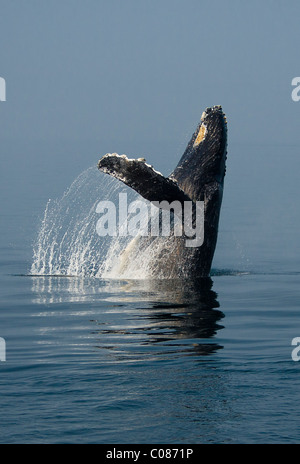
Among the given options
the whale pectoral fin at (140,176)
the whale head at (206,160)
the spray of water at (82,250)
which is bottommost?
the spray of water at (82,250)

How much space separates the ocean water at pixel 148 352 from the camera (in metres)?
10.0

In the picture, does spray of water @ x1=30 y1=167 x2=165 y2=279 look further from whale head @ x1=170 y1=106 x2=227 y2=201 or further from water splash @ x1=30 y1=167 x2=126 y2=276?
whale head @ x1=170 y1=106 x2=227 y2=201

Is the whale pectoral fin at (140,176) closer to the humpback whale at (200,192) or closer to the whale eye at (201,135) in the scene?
the humpback whale at (200,192)

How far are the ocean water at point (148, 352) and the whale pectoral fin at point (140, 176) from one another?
1.95 m

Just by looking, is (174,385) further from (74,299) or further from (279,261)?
(279,261)

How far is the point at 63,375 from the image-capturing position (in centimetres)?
1195

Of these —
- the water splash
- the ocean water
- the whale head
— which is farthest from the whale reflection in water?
the water splash

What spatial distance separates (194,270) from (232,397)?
28.9 ft

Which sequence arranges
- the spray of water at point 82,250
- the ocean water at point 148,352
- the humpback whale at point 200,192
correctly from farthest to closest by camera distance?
1. the spray of water at point 82,250
2. the humpback whale at point 200,192
3. the ocean water at point 148,352

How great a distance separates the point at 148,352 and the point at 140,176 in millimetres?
4794

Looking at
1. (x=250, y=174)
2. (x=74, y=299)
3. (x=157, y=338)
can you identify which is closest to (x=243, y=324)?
(x=157, y=338)

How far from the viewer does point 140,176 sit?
1716 cm

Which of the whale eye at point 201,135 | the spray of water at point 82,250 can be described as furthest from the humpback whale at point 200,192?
the spray of water at point 82,250

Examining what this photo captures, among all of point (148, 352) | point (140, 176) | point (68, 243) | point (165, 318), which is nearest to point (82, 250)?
point (68, 243)
